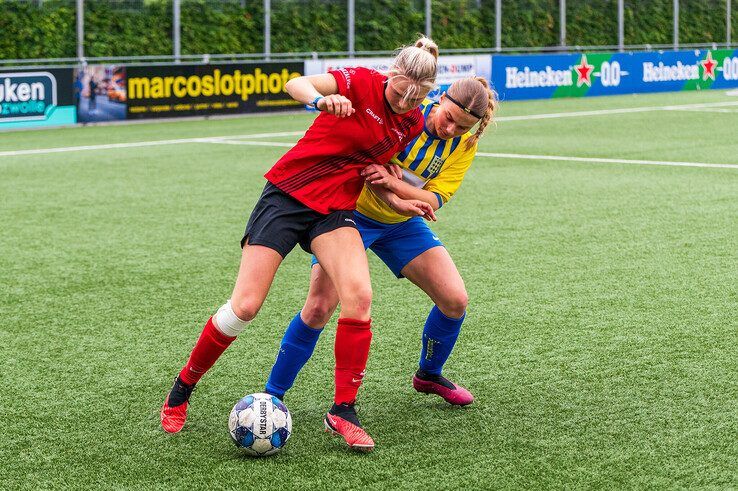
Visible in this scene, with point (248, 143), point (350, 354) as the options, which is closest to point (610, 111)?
point (248, 143)

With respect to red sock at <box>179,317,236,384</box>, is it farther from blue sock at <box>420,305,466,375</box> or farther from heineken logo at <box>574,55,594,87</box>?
heineken logo at <box>574,55,594,87</box>

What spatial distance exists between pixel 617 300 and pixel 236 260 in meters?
3.22

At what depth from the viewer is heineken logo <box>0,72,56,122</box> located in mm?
20997

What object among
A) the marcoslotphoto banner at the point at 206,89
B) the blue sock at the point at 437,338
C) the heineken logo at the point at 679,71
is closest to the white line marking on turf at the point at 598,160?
the marcoslotphoto banner at the point at 206,89

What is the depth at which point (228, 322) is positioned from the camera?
4.94m

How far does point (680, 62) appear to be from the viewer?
109 feet

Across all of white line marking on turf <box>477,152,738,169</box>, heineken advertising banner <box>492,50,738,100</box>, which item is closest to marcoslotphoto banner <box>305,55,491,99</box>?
heineken advertising banner <box>492,50,738,100</box>

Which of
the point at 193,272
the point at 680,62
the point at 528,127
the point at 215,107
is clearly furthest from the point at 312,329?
the point at 680,62

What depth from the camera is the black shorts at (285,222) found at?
4.98 m

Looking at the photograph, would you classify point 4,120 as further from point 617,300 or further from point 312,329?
point 312,329

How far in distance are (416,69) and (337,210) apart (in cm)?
71

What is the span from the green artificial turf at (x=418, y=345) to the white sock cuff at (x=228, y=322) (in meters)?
0.50

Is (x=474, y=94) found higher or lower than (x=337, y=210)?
higher

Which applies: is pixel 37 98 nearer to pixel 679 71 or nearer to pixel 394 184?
pixel 394 184
